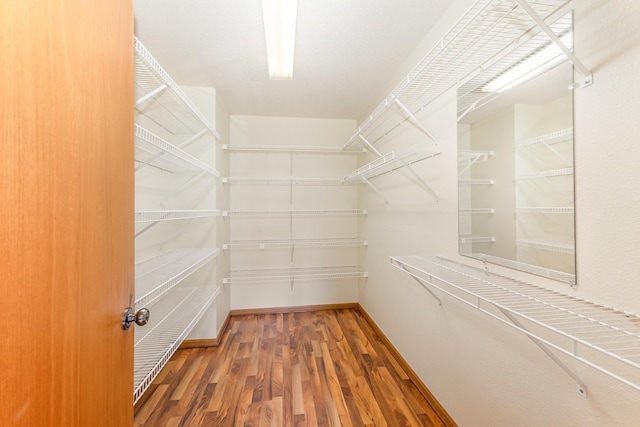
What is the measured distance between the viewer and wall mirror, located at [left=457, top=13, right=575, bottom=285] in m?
0.84

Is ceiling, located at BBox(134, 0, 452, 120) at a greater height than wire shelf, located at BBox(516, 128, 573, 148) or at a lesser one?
greater

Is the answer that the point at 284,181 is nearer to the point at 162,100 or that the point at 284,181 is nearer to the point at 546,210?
the point at 162,100

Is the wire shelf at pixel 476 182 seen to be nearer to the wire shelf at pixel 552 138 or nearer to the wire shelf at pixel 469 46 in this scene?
the wire shelf at pixel 552 138

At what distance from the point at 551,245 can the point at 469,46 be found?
2.72 feet

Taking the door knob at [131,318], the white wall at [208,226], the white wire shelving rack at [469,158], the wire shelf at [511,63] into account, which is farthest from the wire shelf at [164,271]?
the wire shelf at [511,63]

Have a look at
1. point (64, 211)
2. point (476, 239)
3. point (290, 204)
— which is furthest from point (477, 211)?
point (290, 204)

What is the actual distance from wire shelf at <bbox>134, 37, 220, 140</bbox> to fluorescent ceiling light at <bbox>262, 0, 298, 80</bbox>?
1.85 ft

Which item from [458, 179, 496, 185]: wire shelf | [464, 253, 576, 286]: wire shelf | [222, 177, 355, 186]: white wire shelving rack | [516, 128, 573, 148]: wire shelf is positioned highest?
[222, 177, 355, 186]: white wire shelving rack

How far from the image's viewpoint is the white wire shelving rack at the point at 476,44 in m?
0.80

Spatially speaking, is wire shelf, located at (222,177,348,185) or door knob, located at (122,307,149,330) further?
wire shelf, located at (222,177,348,185)

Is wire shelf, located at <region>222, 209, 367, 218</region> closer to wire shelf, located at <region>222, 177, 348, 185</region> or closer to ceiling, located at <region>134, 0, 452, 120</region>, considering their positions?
wire shelf, located at <region>222, 177, 348, 185</region>

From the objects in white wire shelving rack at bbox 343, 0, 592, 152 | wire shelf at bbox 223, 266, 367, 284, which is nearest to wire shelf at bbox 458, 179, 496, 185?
white wire shelving rack at bbox 343, 0, 592, 152

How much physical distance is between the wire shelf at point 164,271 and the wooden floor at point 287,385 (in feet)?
2.29

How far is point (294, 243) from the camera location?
298 cm
